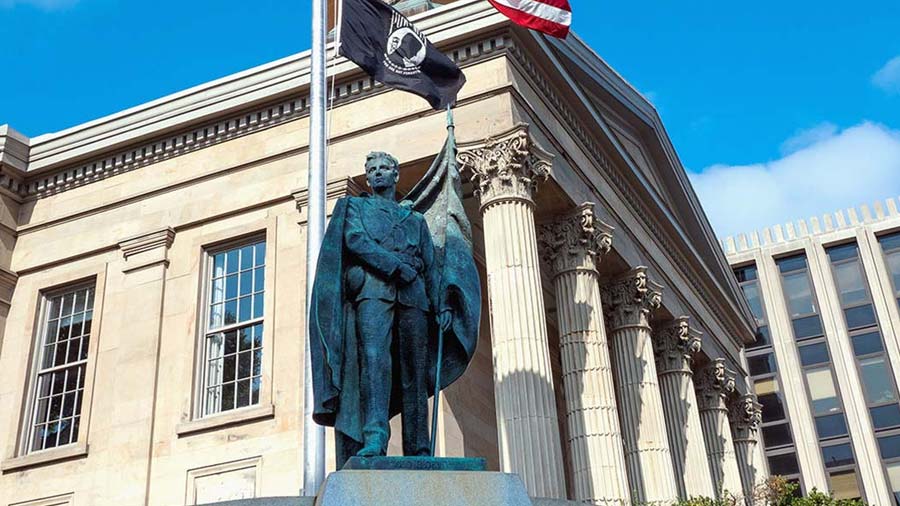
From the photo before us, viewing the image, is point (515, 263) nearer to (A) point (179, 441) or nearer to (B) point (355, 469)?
(A) point (179, 441)

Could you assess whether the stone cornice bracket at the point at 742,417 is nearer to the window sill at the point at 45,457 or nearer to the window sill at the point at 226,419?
the window sill at the point at 226,419

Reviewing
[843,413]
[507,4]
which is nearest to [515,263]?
[507,4]

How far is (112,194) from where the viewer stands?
2309 centimetres

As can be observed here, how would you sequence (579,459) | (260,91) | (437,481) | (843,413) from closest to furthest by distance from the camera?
(437,481), (579,459), (260,91), (843,413)

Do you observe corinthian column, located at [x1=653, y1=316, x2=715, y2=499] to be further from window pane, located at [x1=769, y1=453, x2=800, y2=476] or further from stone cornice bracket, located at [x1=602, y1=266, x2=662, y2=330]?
window pane, located at [x1=769, y1=453, x2=800, y2=476]

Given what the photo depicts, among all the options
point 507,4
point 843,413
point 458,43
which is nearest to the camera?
point 507,4

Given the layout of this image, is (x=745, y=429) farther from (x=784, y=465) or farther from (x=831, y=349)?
(x=831, y=349)

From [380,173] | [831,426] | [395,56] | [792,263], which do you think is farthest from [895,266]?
[380,173]

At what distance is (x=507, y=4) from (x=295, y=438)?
854 cm

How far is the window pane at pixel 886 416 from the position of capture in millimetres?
49250

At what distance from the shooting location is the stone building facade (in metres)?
18.8

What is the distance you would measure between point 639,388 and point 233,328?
8777 millimetres

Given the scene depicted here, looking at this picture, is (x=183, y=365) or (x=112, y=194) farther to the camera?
(x=112, y=194)

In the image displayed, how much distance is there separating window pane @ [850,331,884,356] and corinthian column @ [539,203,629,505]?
1370 inches
